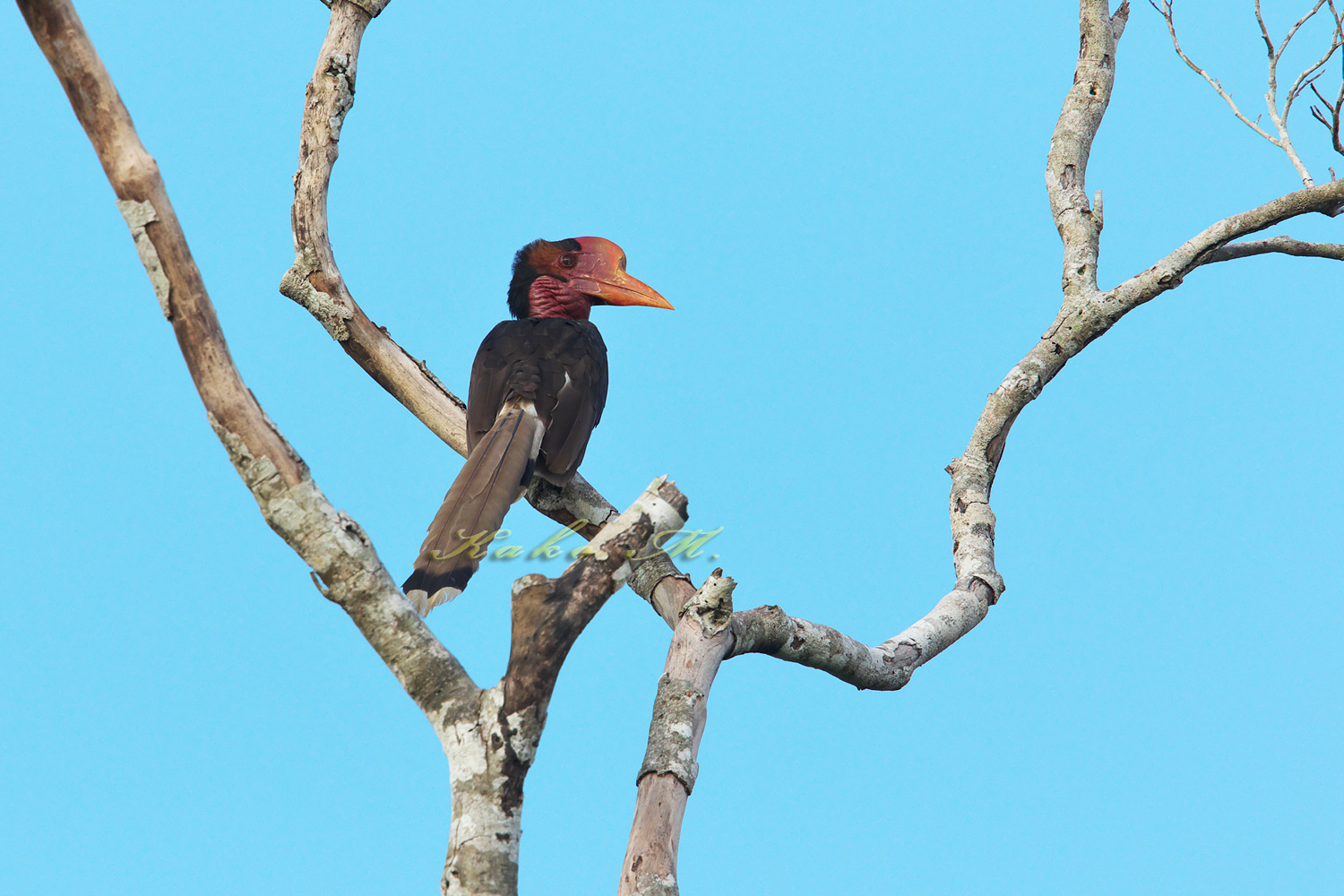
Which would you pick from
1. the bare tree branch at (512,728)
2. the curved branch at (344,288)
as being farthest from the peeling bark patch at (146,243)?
the curved branch at (344,288)

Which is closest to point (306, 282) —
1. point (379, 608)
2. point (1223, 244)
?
point (379, 608)

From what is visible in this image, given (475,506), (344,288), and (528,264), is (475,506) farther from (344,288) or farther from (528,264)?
(528,264)

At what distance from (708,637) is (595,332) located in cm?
176

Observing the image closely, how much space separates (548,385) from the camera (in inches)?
138

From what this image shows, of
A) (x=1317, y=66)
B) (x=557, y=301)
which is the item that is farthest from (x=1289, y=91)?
(x=557, y=301)

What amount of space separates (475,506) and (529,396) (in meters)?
0.63

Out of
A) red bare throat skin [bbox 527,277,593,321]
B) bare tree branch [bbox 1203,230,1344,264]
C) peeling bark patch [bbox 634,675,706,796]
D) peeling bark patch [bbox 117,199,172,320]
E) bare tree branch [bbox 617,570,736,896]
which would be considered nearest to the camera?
peeling bark patch [bbox 117,199,172,320]

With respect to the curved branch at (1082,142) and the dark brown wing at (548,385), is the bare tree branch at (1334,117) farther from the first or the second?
the dark brown wing at (548,385)

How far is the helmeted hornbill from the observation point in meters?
2.81

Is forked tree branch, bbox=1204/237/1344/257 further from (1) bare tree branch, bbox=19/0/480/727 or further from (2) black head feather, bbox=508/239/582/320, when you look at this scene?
(1) bare tree branch, bbox=19/0/480/727

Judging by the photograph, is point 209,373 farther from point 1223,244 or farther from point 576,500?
point 1223,244

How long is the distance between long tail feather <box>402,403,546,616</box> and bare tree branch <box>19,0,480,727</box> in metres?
0.66

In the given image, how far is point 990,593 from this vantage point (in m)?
3.48

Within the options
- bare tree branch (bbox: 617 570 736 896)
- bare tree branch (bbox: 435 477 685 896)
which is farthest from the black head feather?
bare tree branch (bbox: 435 477 685 896)
